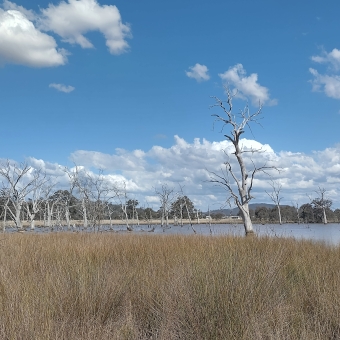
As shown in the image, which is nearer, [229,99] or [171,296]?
[171,296]

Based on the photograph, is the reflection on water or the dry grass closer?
the dry grass

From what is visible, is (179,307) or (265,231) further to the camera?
(265,231)

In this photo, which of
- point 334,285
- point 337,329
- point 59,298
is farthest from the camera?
point 334,285

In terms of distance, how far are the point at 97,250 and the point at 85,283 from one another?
3.31m

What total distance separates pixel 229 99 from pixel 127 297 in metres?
10.9

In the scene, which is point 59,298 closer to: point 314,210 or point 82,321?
point 82,321

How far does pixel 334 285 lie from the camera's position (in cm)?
393

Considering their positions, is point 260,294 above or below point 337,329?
above

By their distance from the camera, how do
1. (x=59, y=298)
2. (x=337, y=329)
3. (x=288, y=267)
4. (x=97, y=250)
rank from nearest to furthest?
(x=337, y=329) → (x=59, y=298) → (x=288, y=267) → (x=97, y=250)

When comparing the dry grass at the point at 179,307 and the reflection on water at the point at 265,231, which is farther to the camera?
the reflection on water at the point at 265,231

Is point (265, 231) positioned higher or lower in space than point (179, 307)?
higher

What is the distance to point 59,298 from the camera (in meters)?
3.64

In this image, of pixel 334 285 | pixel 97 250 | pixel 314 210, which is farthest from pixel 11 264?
pixel 314 210

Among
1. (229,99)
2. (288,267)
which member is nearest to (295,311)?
(288,267)
